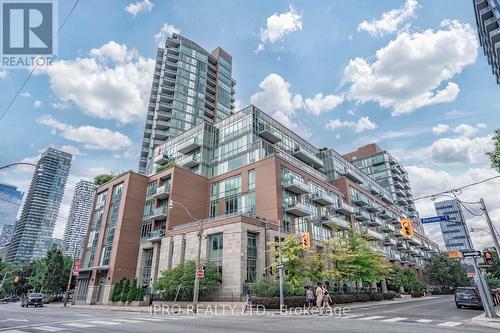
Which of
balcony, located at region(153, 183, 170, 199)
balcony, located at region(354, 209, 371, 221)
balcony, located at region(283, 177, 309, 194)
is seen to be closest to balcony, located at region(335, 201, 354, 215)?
balcony, located at region(354, 209, 371, 221)

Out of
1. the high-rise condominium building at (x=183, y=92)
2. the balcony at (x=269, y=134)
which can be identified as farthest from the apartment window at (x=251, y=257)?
the high-rise condominium building at (x=183, y=92)

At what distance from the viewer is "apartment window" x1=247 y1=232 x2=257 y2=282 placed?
32.1m

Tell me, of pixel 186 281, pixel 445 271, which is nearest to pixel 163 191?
pixel 186 281

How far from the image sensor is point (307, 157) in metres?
53.8

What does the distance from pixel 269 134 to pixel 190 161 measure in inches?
559

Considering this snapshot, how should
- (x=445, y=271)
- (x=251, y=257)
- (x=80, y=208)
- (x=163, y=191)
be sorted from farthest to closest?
(x=80, y=208), (x=445, y=271), (x=163, y=191), (x=251, y=257)

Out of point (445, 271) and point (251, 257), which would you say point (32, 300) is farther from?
point (445, 271)

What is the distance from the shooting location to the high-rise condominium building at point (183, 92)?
78.9m

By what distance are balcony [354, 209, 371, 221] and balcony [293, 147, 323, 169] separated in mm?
11573

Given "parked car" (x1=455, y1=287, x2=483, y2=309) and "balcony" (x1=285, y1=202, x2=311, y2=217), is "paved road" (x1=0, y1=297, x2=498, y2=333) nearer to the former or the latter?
"parked car" (x1=455, y1=287, x2=483, y2=309)

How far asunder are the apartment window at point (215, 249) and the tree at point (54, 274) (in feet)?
122

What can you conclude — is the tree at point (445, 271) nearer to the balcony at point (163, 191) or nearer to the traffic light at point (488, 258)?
the traffic light at point (488, 258)

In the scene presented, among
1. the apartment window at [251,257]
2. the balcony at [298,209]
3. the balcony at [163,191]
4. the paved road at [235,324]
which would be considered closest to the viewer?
the paved road at [235,324]

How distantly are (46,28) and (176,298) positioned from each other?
2660 centimetres
